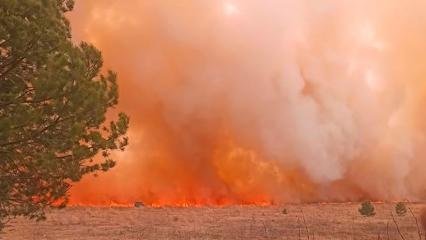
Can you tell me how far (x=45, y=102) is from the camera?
41.7ft

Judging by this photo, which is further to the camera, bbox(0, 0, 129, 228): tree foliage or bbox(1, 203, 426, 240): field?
bbox(1, 203, 426, 240): field

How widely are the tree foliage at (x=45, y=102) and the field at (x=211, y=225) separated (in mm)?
13717

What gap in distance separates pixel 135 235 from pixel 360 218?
47.7 feet

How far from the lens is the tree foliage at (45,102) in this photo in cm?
1181

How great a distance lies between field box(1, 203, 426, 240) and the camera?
2817 centimetres

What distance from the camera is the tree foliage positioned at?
11812 mm

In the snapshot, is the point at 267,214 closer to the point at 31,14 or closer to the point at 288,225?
the point at 288,225

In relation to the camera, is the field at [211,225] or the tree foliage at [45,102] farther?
the field at [211,225]

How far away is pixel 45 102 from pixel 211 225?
21420mm

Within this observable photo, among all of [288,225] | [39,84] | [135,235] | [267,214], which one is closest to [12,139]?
[39,84]

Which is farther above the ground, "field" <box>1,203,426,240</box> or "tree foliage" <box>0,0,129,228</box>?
"field" <box>1,203,426,240</box>

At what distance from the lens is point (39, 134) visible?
12680mm

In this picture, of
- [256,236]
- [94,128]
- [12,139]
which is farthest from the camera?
[256,236]

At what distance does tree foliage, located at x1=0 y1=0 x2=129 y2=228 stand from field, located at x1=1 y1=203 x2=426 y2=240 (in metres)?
13.7
